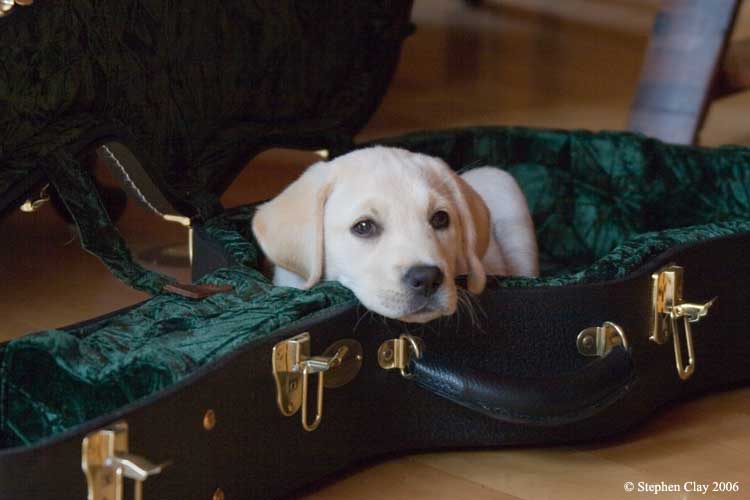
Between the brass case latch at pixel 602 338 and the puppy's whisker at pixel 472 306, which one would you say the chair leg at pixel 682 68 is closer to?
the brass case latch at pixel 602 338

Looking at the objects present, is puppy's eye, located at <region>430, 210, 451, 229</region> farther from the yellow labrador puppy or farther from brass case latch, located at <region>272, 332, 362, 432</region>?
brass case latch, located at <region>272, 332, 362, 432</region>

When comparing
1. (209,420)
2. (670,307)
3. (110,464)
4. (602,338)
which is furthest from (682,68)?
(110,464)

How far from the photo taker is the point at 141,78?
7.42 ft

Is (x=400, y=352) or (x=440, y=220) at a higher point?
(x=440, y=220)

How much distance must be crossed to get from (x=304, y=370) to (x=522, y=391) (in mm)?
346

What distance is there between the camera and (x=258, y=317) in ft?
A: 5.76

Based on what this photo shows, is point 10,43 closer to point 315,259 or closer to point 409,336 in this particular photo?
point 315,259

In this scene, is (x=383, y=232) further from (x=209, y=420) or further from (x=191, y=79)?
(x=191, y=79)

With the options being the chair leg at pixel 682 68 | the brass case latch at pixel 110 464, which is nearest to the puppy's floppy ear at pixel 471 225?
the brass case latch at pixel 110 464

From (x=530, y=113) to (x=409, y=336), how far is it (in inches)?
113

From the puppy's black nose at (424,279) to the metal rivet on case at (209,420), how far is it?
14.9 inches

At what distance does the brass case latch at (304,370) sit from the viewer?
170 cm

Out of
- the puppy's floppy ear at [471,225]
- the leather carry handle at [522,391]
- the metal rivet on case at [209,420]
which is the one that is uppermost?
the puppy's floppy ear at [471,225]

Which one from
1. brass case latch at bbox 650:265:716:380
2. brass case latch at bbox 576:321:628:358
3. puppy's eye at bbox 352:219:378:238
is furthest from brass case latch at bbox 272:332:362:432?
brass case latch at bbox 650:265:716:380
